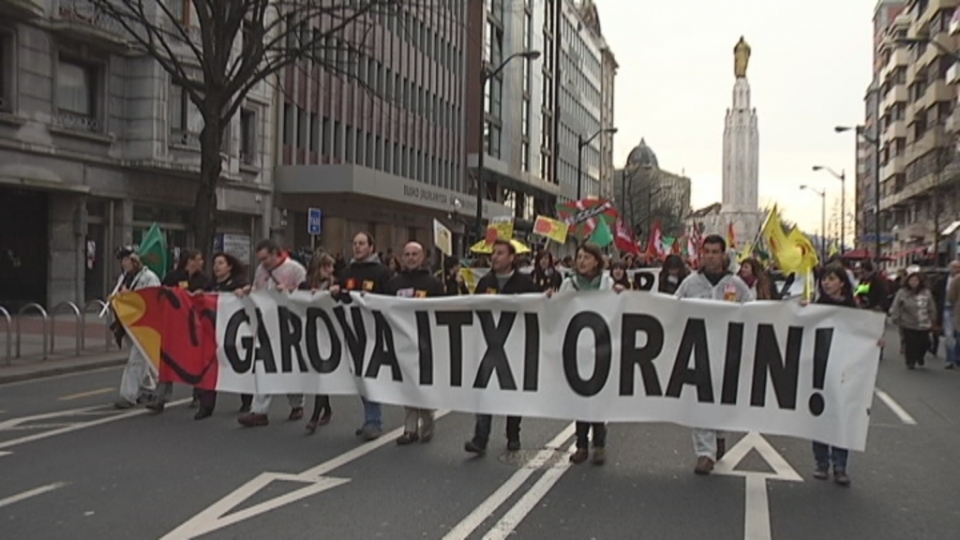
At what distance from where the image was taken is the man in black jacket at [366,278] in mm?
9031

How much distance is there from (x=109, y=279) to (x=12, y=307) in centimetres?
323

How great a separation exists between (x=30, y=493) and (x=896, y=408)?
9.56m

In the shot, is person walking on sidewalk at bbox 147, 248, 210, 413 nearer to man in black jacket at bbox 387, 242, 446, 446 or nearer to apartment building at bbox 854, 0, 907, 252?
man in black jacket at bbox 387, 242, 446, 446

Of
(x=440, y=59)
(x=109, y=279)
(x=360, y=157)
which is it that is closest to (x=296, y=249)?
(x=360, y=157)

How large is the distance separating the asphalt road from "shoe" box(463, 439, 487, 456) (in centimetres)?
8

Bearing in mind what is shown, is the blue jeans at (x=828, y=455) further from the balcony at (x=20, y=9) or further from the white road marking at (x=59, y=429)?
the balcony at (x=20, y=9)

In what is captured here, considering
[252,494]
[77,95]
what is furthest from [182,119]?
[252,494]

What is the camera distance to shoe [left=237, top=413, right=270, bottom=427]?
31.1 feet

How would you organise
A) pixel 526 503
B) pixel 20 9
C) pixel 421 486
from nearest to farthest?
1. pixel 526 503
2. pixel 421 486
3. pixel 20 9

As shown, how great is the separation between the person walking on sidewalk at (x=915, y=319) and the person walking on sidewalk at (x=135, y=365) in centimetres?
1243

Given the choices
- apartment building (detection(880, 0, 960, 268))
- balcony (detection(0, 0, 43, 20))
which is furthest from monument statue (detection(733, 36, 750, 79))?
balcony (detection(0, 0, 43, 20))

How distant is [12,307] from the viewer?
23.3 metres

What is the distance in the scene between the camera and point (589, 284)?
8328 millimetres

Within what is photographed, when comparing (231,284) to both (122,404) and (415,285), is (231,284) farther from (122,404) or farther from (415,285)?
(415,285)
